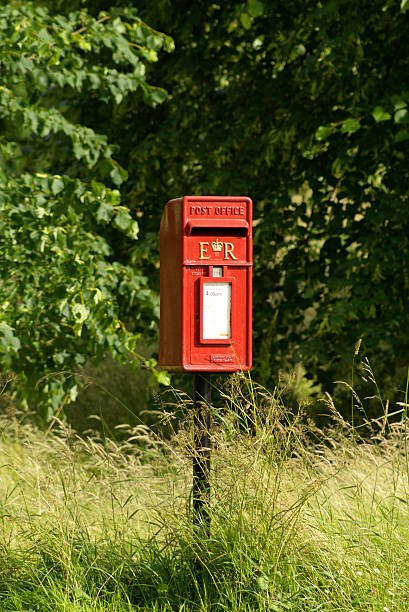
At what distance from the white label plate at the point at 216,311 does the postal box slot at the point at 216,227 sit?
0.66ft

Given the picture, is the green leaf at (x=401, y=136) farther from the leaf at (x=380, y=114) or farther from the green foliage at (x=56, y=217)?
the green foliage at (x=56, y=217)

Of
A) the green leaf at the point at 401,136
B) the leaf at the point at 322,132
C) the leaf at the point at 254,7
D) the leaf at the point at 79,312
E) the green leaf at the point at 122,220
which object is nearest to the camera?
the leaf at the point at 79,312

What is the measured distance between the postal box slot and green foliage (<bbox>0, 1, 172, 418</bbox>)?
1665mm

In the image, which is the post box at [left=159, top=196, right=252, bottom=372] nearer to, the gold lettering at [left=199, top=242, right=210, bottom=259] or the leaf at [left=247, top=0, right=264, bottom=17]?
the gold lettering at [left=199, top=242, right=210, bottom=259]

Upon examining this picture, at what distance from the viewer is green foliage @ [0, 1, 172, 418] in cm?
468

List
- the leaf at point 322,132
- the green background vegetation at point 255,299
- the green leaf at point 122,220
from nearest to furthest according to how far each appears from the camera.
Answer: the green background vegetation at point 255,299
the green leaf at point 122,220
the leaf at point 322,132

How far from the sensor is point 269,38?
6559 mm

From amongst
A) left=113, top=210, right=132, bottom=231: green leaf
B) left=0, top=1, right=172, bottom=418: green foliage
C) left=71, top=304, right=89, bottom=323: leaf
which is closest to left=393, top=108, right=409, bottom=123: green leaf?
left=0, top=1, right=172, bottom=418: green foliage

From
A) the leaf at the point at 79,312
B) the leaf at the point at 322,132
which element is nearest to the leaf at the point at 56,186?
the leaf at the point at 79,312

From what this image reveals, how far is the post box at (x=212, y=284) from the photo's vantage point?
10.3 feet

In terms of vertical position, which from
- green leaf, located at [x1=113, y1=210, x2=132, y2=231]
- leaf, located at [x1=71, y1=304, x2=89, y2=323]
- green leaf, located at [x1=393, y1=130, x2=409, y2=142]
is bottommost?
leaf, located at [x1=71, y1=304, x2=89, y2=323]

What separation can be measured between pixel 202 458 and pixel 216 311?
577 millimetres

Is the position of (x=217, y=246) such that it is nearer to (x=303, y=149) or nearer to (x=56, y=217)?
(x=56, y=217)

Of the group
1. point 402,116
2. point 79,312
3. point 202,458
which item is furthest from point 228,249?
point 402,116
